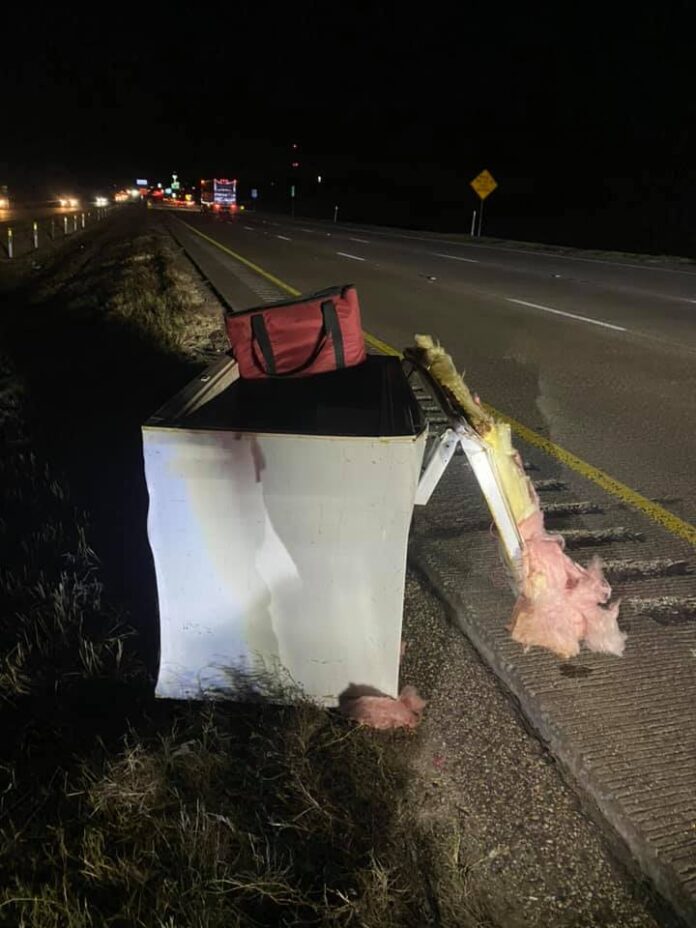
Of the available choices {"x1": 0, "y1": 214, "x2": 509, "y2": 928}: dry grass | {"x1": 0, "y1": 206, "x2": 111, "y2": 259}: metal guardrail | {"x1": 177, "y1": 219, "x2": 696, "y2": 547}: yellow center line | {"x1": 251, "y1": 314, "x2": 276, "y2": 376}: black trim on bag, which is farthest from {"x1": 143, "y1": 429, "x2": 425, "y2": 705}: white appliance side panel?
{"x1": 0, "y1": 206, "x2": 111, "y2": 259}: metal guardrail

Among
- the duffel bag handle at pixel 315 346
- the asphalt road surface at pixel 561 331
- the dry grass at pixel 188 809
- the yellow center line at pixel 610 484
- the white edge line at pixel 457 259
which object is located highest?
the duffel bag handle at pixel 315 346

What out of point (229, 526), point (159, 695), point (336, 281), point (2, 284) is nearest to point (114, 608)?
point (159, 695)

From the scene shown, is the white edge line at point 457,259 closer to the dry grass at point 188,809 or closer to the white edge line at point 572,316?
the white edge line at point 572,316

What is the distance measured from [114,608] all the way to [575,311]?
10.1m

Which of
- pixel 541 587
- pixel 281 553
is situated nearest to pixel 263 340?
pixel 281 553

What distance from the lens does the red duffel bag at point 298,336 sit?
3670 millimetres

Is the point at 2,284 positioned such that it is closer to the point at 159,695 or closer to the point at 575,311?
the point at 575,311

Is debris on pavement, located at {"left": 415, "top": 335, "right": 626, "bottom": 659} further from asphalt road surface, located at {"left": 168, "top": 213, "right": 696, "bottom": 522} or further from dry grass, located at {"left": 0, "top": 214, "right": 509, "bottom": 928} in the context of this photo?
asphalt road surface, located at {"left": 168, "top": 213, "right": 696, "bottom": 522}

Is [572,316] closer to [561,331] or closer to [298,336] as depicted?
[561,331]

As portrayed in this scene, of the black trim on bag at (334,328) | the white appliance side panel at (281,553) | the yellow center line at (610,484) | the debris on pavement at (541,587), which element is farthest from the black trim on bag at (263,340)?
the white appliance side panel at (281,553)

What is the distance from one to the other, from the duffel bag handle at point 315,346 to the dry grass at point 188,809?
4.25 ft

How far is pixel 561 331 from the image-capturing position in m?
10.2

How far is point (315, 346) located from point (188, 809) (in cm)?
224

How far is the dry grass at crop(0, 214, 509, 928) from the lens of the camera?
1.91 m
